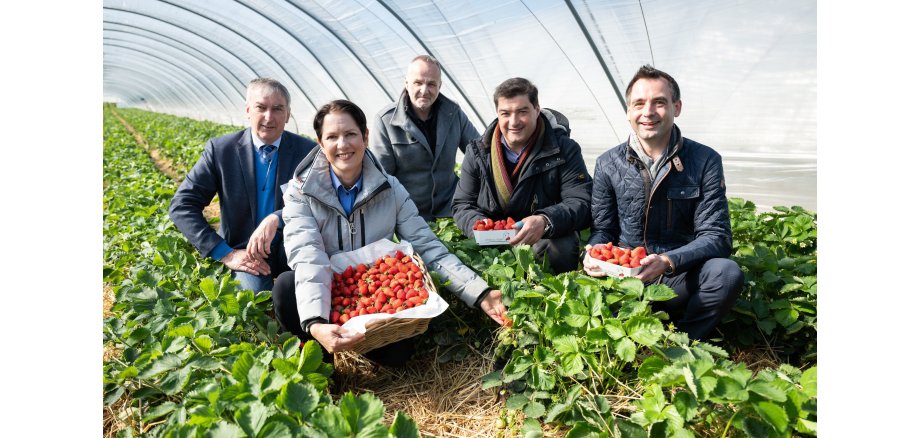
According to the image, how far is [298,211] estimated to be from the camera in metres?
2.80

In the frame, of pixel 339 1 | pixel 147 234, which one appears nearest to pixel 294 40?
pixel 339 1

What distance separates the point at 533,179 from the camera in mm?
3580

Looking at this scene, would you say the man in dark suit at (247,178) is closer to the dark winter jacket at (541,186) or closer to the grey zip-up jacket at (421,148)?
the grey zip-up jacket at (421,148)

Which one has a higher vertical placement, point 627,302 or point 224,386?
point 627,302

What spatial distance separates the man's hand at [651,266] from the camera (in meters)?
2.69

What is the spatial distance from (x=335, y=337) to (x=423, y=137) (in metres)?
2.30

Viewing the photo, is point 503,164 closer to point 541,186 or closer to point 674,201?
point 541,186

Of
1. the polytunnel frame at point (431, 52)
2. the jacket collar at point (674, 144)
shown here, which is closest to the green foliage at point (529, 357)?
the jacket collar at point (674, 144)

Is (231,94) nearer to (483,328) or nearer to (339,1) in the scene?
(339,1)

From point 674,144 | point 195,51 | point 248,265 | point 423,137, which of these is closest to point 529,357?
point 674,144

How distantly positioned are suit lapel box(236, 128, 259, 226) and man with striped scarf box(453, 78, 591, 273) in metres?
1.27

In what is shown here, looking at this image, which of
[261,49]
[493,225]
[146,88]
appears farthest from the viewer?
[146,88]

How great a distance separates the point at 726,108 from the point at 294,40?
9201 mm

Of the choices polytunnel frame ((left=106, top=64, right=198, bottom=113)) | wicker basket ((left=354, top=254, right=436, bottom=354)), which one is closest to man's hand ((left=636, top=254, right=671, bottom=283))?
wicker basket ((left=354, top=254, right=436, bottom=354))
